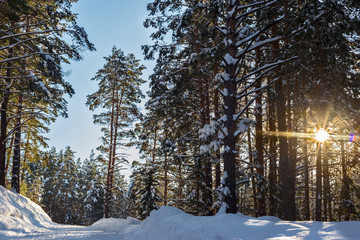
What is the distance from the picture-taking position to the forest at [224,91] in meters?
8.69

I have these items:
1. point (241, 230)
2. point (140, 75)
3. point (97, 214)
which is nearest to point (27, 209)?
point (241, 230)

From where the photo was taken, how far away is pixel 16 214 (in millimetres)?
11195

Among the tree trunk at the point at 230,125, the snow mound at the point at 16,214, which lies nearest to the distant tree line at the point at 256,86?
the tree trunk at the point at 230,125

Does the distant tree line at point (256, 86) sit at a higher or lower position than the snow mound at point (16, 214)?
higher

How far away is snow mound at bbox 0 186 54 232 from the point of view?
9.28 meters

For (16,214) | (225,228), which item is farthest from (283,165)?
(16,214)

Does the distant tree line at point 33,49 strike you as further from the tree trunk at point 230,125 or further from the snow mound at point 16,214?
the tree trunk at point 230,125

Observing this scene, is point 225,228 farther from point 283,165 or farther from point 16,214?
point 16,214

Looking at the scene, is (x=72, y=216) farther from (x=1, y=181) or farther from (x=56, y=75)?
(x=56, y=75)

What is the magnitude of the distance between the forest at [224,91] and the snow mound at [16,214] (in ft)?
8.74

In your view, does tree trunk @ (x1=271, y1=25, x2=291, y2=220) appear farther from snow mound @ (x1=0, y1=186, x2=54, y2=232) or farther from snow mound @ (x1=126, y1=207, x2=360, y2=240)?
snow mound @ (x1=0, y1=186, x2=54, y2=232)

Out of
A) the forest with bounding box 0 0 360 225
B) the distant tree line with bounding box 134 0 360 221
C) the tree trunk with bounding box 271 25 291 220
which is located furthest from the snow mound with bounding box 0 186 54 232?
the tree trunk with bounding box 271 25 291 220

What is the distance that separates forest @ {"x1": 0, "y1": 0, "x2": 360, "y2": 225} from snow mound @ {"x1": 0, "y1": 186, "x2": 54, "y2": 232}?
267 cm

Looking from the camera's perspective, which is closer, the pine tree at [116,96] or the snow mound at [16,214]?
the snow mound at [16,214]
